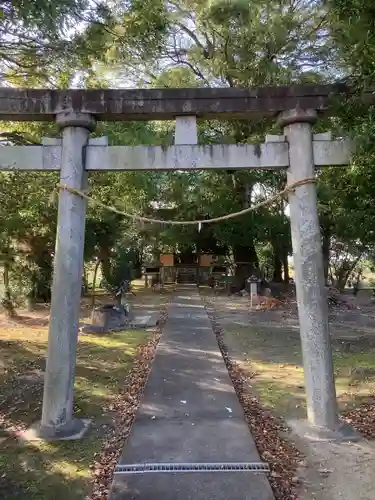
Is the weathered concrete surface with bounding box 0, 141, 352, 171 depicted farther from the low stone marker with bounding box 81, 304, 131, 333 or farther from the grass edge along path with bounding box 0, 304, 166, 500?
the low stone marker with bounding box 81, 304, 131, 333

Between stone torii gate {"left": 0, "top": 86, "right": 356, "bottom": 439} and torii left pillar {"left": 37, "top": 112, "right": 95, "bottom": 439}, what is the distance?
0.04 feet

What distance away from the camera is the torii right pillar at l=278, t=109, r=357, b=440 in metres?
4.73

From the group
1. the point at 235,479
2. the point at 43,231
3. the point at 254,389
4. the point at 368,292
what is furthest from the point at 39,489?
the point at 368,292

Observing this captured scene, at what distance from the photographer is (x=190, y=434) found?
4613mm

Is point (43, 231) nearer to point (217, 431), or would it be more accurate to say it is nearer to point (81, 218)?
point (81, 218)

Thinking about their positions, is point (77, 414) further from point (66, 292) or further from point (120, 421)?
point (66, 292)

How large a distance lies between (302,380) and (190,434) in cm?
307

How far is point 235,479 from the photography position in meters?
3.62

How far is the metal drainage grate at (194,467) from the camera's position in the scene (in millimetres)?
3777

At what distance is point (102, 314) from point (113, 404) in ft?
19.3

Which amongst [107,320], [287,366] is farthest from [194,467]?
[107,320]

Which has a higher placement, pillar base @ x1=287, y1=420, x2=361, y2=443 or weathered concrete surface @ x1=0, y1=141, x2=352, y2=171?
weathered concrete surface @ x1=0, y1=141, x2=352, y2=171

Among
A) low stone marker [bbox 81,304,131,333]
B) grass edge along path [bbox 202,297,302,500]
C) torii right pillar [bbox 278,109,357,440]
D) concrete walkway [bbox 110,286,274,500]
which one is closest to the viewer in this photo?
concrete walkway [bbox 110,286,274,500]

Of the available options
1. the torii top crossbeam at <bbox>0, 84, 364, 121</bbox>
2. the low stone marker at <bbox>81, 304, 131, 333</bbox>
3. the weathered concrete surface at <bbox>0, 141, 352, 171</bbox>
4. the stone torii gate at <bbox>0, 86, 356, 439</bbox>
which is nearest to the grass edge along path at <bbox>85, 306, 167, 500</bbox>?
the stone torii gate at <bbox>0, 86, 356, 439</bbox>
